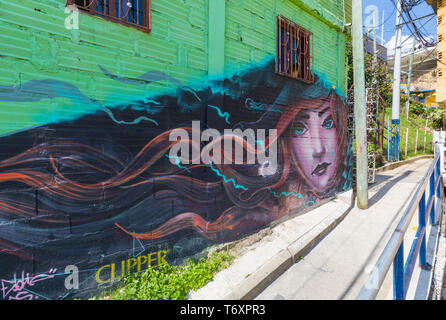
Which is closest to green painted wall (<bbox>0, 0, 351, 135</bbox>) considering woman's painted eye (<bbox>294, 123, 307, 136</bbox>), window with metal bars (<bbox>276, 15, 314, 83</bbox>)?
window with metal bars (<bbox>276, 15, 314, 83</bbox>)

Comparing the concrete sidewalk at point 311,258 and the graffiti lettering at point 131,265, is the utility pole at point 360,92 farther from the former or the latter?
the graffiti lettering at point 131,265

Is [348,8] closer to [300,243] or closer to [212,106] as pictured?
[212,106]

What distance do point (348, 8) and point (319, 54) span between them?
2842 millimetres

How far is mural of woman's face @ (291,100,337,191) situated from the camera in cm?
575

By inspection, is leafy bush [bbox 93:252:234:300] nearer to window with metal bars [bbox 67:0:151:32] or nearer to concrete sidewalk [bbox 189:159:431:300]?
Answer: concrete sidewalk [bbox 189:159:431:300]

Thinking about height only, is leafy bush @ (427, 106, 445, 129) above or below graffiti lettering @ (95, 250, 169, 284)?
above

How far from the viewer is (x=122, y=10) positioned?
3080 millimetres

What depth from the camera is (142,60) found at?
3191 millimetres

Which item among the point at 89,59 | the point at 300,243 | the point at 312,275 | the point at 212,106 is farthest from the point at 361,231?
the point at 89,59

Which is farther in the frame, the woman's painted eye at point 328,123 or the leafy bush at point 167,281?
the woman's painted eye at point 328,123
